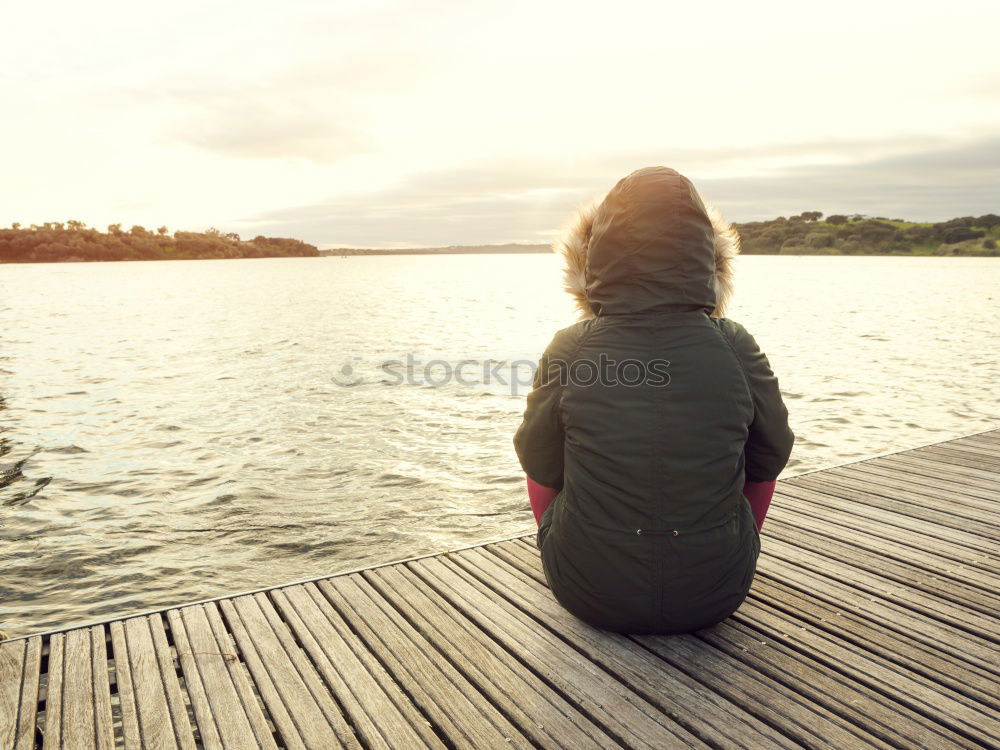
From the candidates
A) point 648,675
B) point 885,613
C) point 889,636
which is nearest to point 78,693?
point 648,675

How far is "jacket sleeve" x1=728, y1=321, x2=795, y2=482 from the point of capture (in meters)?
2.66

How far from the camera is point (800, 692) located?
272cm

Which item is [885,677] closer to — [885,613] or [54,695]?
[885,613]

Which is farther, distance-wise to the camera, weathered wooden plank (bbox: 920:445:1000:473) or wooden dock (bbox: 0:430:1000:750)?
weathered wooden plank (bbox: 920:445:1000:473)

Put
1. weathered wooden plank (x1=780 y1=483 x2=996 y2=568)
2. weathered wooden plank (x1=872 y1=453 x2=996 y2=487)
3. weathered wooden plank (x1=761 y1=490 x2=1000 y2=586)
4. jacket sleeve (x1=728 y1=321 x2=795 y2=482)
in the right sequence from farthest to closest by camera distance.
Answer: weathered wooden plank (x1=872 y1=453 x2=996 y2=487)
weathered wooden plank (x1=780 y1=483 x2=996 y2=568)
weathered wooden plank (x1=761 y1=490 x2=1000 y2=586)
jacket sleeve (x1=728 y1=321 x2=795 y2=482)

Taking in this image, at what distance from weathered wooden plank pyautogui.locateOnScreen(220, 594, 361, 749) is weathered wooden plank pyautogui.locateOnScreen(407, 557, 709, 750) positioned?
81cm

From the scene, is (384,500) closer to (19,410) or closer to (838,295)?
(19,410)

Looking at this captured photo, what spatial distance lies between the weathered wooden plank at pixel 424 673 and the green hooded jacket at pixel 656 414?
2.20 ft

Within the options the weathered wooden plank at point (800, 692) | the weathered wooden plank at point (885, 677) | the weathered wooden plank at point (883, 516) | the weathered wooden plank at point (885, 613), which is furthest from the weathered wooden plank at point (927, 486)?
the weathered wooden plank at point (800, 692)

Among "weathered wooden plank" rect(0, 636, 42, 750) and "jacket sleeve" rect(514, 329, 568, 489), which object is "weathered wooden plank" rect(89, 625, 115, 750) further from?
"jacket sleeve" rect(514, 329, 568, 489)

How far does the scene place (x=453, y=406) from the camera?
13.3 m

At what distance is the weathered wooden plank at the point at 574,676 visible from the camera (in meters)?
2.50

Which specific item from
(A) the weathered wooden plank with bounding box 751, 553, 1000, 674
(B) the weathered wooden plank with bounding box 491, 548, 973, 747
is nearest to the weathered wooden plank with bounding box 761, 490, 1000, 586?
(A) the weathered wooden plank with bounding box 751, 553, 1000, 674

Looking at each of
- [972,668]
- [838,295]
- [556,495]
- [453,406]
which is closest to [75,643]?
[556,495]
